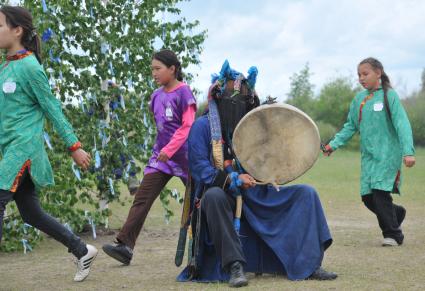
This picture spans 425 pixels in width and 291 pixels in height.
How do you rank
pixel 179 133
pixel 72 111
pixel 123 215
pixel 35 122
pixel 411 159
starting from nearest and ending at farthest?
pixel 35 122 → pixel 179 133 → pixel 411 159 → pixel 72 111 → pixel 123 215

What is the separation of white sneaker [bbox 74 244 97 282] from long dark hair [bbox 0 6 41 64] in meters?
1.50

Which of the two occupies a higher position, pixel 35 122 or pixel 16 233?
pixel 35 122

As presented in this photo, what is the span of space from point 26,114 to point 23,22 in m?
0.63

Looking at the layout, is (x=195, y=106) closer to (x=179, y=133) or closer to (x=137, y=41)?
(x=179, y=133)

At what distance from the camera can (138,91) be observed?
8.31 metres

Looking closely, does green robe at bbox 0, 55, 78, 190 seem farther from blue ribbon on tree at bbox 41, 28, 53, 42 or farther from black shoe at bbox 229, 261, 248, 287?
blue ribbon on tree at bbox 41, 28, 53, 42

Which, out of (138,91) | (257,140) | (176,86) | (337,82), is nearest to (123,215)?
(138,91)

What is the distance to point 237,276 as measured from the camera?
5266 millimetres

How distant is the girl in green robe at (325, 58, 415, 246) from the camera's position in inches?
282

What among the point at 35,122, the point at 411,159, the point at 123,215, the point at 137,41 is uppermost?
the point at 137,41

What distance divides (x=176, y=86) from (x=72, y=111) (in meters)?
1.93

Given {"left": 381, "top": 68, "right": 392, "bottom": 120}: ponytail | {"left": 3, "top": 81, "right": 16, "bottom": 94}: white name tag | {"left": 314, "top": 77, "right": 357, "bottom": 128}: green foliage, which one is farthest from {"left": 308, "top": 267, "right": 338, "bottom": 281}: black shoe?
{"left": 314, "top": 77, "right": 357, "bottom": 128}: green foliage

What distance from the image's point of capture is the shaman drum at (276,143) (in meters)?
5.45

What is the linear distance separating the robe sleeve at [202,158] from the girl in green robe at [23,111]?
80 centimetres
